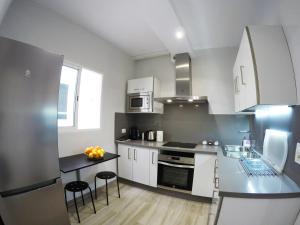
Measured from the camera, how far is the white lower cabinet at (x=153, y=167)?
8.29 ft

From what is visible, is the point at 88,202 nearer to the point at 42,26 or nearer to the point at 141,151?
the point at 141,151

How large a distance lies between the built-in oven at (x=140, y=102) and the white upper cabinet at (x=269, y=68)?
1.84 meters

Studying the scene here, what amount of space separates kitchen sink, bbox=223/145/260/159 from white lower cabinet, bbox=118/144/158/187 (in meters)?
1.11

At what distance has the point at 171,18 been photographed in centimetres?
181

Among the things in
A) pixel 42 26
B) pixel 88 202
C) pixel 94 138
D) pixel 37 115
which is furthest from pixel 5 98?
pixel 88 202

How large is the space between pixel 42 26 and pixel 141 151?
2.29m

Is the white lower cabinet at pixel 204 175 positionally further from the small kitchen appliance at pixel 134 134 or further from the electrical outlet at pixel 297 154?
the small kitchen appliance at pixel 134 134

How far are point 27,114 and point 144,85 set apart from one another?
212 cm

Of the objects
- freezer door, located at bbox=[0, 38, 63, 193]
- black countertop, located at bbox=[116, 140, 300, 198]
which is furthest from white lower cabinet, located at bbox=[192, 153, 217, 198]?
freezer door, located at bbox=[0, 38, 63, 193]

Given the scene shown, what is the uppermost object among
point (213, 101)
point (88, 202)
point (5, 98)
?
point (213, 101)

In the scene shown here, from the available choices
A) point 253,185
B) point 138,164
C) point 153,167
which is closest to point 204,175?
point 153,167

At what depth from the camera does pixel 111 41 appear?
2752mm

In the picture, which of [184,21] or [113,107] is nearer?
[184,21]

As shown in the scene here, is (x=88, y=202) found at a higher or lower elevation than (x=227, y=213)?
lower
